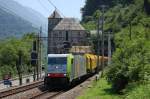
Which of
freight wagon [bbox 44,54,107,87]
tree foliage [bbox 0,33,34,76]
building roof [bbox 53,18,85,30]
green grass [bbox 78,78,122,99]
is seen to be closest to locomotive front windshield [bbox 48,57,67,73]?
Result: freight wagon [bbox 44,54,107,87]

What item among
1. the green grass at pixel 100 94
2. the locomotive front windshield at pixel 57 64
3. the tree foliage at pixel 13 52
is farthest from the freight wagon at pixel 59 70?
the tree foliage at pixel 13 52

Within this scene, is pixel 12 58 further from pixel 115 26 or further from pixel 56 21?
pixel 56 21

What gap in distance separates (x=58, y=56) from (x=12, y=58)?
220 ft

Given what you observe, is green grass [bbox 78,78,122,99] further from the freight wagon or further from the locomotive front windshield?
the locomotive front windshield

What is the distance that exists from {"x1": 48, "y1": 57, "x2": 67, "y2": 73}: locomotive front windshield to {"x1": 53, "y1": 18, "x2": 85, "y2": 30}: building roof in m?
125

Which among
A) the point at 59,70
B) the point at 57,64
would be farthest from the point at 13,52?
the point at 59,70

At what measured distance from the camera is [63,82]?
39219 mm

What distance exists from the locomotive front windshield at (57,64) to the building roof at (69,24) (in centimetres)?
12539

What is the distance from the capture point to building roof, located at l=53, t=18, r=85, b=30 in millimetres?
167375

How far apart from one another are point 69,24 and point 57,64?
429 ft

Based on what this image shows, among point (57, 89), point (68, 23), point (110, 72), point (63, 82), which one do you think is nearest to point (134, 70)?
point (110, 72)

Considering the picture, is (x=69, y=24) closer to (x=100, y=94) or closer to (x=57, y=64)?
(x=57, y=64)

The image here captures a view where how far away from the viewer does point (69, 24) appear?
559ft

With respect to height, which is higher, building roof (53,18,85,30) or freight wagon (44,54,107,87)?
building roof (53,18,85,30)
